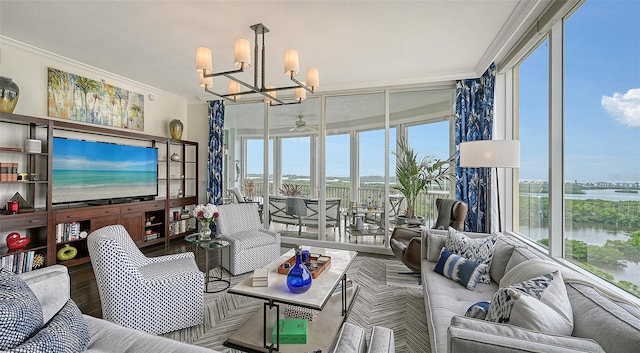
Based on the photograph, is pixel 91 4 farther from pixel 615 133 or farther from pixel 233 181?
pixel 615 133

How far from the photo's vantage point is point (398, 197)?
4426 millimetres

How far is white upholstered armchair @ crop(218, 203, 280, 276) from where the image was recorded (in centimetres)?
331

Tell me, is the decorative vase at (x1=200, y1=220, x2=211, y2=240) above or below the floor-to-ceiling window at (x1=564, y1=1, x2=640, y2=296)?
below

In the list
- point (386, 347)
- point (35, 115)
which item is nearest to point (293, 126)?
point (35, 115)

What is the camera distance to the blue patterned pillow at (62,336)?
1.09 metres

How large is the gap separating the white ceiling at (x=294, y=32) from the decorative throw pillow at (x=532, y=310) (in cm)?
225

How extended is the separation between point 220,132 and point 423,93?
374 centimetres

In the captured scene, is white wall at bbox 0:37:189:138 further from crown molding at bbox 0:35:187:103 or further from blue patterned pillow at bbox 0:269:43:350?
blue patterned pillow at bbox 0:269:43:350

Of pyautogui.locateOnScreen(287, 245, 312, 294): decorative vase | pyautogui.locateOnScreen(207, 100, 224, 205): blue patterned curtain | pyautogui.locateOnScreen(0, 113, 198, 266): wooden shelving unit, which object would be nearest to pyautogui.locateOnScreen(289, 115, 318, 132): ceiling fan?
pyautogui.locateOnScreen(207, 100, 224, 205): blue patterned curtain

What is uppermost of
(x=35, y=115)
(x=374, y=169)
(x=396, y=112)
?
(x=396, y=112)

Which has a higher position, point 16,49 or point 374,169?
point 16,49

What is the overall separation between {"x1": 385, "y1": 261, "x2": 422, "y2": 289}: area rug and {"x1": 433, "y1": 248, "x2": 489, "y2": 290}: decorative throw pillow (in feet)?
2.69

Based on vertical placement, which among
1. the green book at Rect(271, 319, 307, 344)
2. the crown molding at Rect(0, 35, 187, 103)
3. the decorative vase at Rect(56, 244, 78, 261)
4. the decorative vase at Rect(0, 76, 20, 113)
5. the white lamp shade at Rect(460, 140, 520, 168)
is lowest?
the green book at Rect(271, 319, 307, 344)

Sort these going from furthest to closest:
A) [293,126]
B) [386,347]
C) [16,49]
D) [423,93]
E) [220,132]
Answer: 1. [220,132]
2. [293,126]
3. [423,93]
4. [16,49]
5. [386,347]
